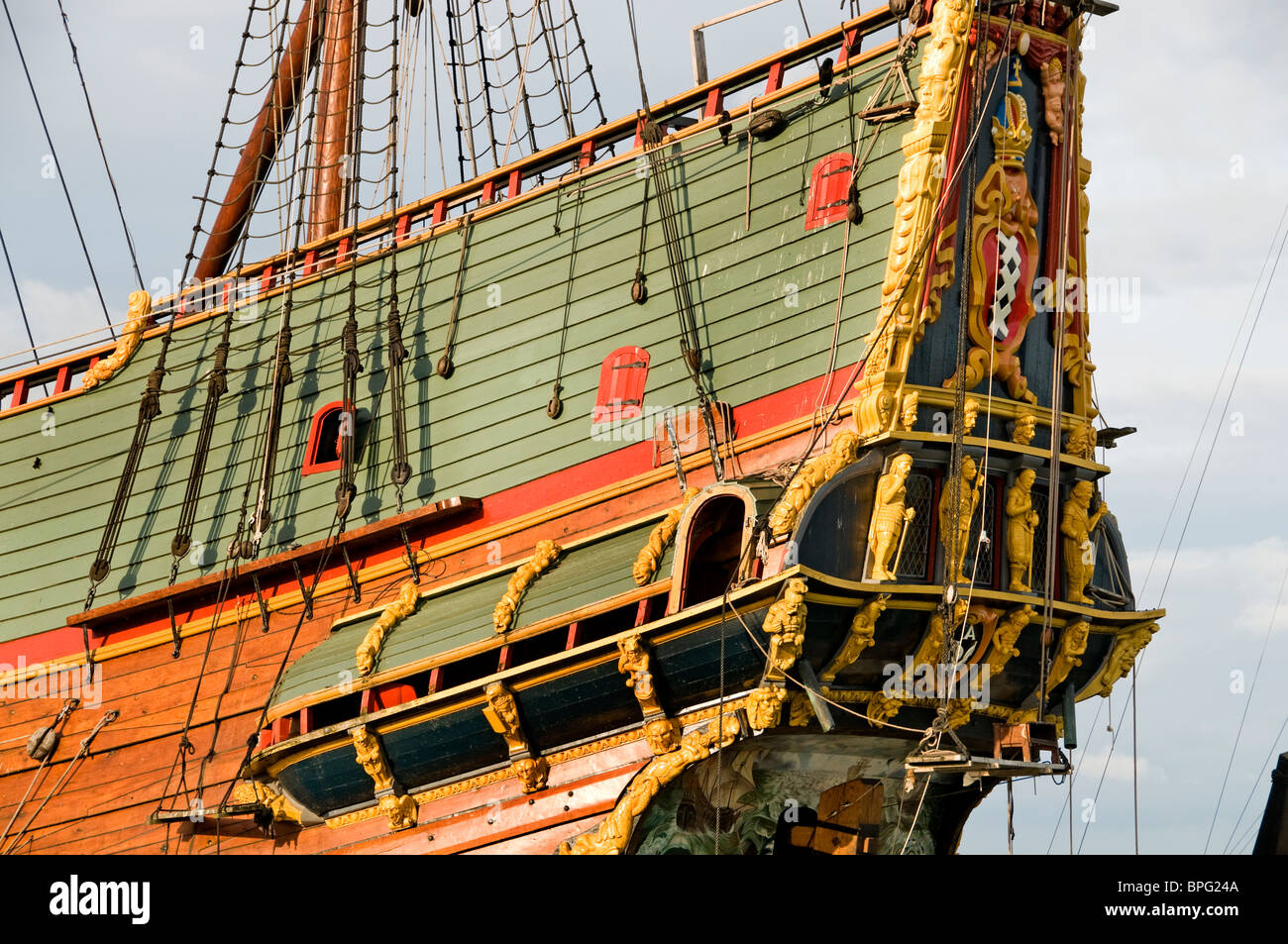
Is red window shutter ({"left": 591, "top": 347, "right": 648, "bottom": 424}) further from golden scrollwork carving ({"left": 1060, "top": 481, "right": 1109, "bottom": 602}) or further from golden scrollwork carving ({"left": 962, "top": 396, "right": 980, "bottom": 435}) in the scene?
golden scrollwork carving ({"left": 1060, "top": 481, "right": 1109, "bottom": 602})

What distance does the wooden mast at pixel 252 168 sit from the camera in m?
26.5

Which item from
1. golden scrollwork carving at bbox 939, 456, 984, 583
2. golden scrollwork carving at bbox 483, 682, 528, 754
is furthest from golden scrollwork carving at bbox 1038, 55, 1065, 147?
golden scrollwork carving at bbox 483, 682, 528, 754

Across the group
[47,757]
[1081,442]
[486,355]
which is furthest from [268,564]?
[1081,442]

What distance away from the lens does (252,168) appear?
26.8m

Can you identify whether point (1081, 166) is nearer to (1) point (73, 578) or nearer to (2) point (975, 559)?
(2) point (975, 559)

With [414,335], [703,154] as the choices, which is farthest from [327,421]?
[703,154]

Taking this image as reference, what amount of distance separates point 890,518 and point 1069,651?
7.82ft

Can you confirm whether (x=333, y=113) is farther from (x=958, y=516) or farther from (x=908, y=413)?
(x=958, y=516)

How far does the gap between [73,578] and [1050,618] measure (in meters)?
12.0

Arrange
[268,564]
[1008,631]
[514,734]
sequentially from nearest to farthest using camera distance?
[1008,631], [514,734], [268,564]

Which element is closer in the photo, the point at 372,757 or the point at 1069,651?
the point at 1069,651

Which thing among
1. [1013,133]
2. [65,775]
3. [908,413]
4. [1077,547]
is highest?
[1013,133]

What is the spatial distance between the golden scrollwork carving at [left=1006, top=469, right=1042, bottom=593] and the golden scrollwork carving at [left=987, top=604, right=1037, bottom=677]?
0.64 feet

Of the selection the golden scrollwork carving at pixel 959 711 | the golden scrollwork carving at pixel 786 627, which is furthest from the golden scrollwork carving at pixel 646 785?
the golden scrollwork carving at pixel 959 711
